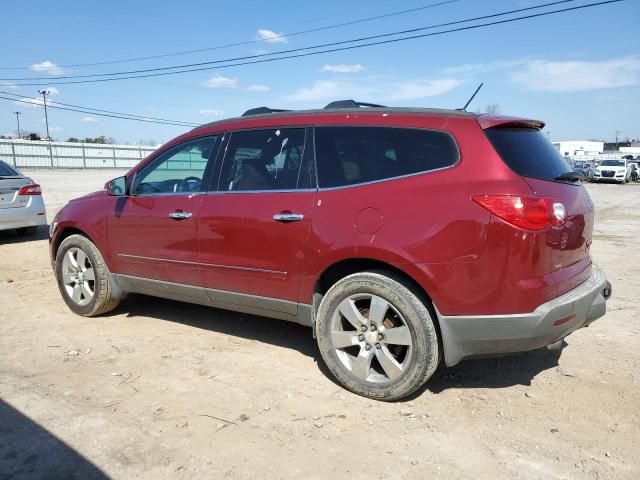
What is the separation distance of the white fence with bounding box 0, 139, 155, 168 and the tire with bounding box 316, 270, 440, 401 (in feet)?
139

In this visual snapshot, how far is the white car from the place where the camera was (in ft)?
113

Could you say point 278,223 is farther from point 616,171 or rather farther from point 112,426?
point 616,171

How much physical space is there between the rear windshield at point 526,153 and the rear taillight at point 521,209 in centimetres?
21

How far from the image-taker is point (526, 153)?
10.5ft

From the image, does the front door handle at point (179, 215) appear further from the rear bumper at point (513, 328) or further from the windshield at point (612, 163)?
the windshield at point (612, 163)

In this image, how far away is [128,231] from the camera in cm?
458

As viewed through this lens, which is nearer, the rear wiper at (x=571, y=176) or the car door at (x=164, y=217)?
the rear wiper at (x=571, y=176)

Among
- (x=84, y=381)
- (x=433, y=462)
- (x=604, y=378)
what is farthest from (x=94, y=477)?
(x=604, y=378)

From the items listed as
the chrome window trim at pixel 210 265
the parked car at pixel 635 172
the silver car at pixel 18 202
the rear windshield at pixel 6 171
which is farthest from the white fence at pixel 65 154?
the chrome window trim at pixel 210 265

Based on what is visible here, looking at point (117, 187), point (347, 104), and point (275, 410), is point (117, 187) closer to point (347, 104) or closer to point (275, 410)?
point (347, 104)

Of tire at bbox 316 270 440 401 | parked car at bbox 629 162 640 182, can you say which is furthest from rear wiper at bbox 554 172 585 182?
parked car at bbox 629 162 640 182

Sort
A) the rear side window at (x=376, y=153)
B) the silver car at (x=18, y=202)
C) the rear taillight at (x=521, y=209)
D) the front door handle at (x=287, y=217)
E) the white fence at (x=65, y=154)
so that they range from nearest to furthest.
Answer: the rear taillight at (x=521, y=209) → the rear side window at (x=376, y=153) → the front door handle at (x=287, y=217) → the silver car at (x=18, y=202) → the white fence at (x=65, y=154)

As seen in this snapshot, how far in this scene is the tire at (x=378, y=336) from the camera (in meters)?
3.15

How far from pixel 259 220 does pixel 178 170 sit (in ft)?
3.94
